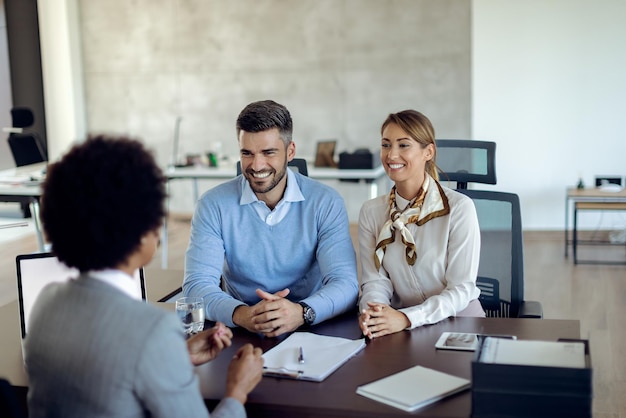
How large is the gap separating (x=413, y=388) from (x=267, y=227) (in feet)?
3.38

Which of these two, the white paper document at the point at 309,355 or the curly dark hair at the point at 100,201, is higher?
the curly dark hair at the point at 100,201

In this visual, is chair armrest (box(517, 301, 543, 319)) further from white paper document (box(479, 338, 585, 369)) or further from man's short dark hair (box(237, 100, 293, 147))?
man's short dark hair (box(237, 100, 293, 147))

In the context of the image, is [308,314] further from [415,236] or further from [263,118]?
[263,118]

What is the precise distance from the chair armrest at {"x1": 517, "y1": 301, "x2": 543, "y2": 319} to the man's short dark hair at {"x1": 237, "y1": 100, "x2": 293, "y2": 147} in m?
1.02

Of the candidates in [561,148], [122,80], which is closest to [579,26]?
[561,148]

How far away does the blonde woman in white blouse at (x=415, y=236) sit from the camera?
8.48ft

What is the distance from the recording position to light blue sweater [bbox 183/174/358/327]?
2684mm

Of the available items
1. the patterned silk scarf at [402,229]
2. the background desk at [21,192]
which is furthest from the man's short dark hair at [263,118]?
the background desk at [21,192]

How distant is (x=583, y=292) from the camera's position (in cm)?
545

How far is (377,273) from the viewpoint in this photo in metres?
2.68

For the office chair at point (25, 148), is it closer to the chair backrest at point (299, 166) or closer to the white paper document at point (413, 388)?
the chair backrest at point (299, 166)

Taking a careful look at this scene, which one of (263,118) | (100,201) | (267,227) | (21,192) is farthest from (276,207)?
(21,192)

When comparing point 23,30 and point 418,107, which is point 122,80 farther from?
point 418,107

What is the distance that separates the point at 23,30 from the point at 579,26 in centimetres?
544
